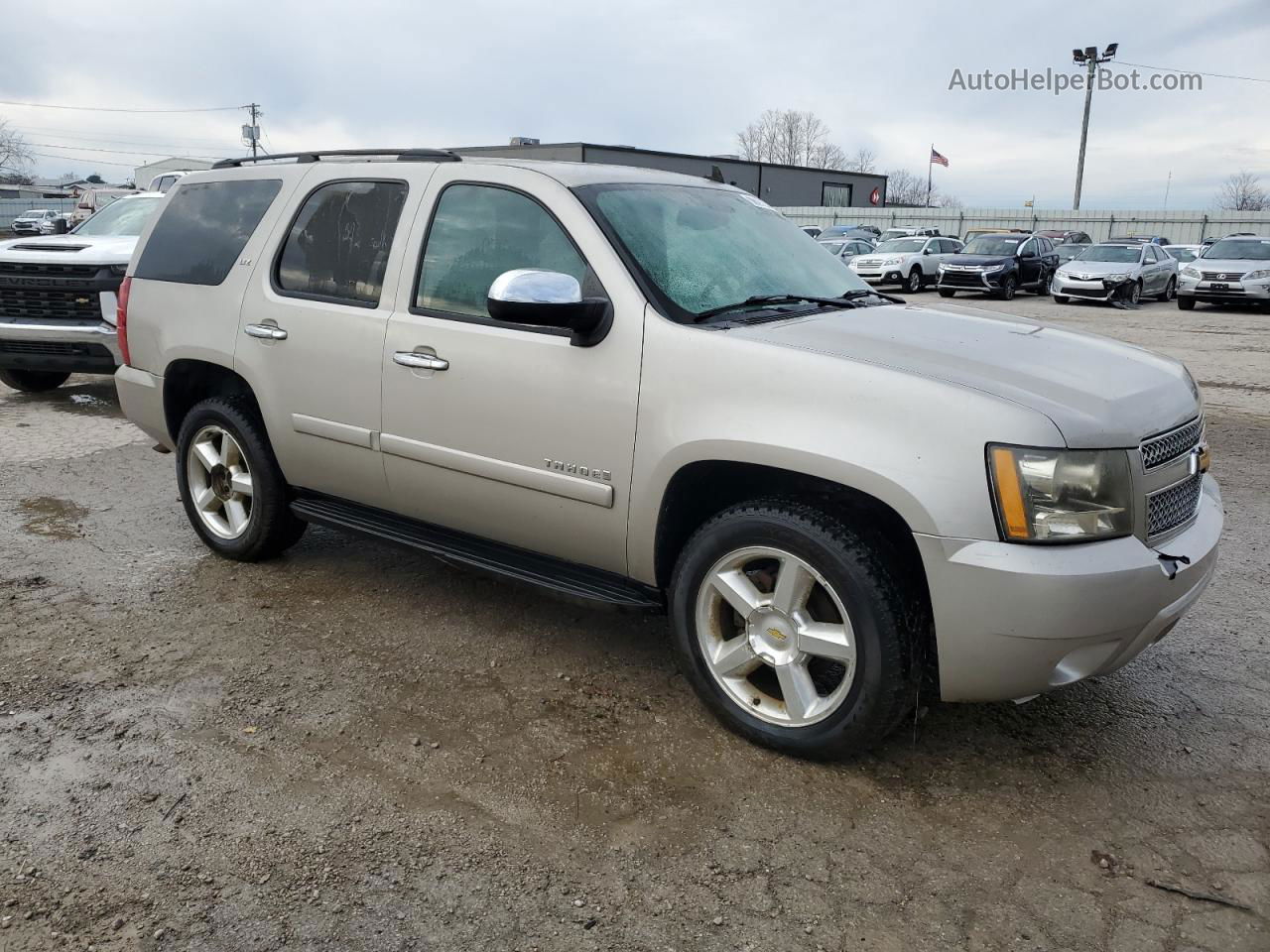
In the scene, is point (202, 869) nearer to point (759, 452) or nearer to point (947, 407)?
point (759, 452)

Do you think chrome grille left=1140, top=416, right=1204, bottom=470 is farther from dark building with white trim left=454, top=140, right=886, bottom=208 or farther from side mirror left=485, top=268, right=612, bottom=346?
dark building with white trim left=454, top=140, right=886, bottom=208

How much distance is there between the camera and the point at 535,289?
3203 mm

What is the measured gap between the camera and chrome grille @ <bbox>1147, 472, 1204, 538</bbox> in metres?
2.92

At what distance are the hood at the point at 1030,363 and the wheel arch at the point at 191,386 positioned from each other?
2.63 m

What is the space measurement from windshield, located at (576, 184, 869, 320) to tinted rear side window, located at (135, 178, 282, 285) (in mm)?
1841

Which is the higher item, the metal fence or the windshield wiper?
the metal fence

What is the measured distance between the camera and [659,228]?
371 centimetres

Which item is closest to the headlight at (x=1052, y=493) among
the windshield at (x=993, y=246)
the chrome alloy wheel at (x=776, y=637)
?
the chrome alloy wheel at (x=776, y=637)

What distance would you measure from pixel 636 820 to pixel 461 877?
53 cm

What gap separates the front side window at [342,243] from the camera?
4.07m

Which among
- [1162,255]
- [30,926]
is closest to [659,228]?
[30,926]

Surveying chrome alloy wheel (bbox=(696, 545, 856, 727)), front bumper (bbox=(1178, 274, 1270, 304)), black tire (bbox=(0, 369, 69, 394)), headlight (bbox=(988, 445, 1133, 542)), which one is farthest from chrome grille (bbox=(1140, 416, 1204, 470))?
front bumper (bbox=(1178, 274, 1270, 304))

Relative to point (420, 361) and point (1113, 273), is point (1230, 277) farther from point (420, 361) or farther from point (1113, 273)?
point (420, 361)

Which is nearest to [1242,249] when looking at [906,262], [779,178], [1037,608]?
[906,262]
